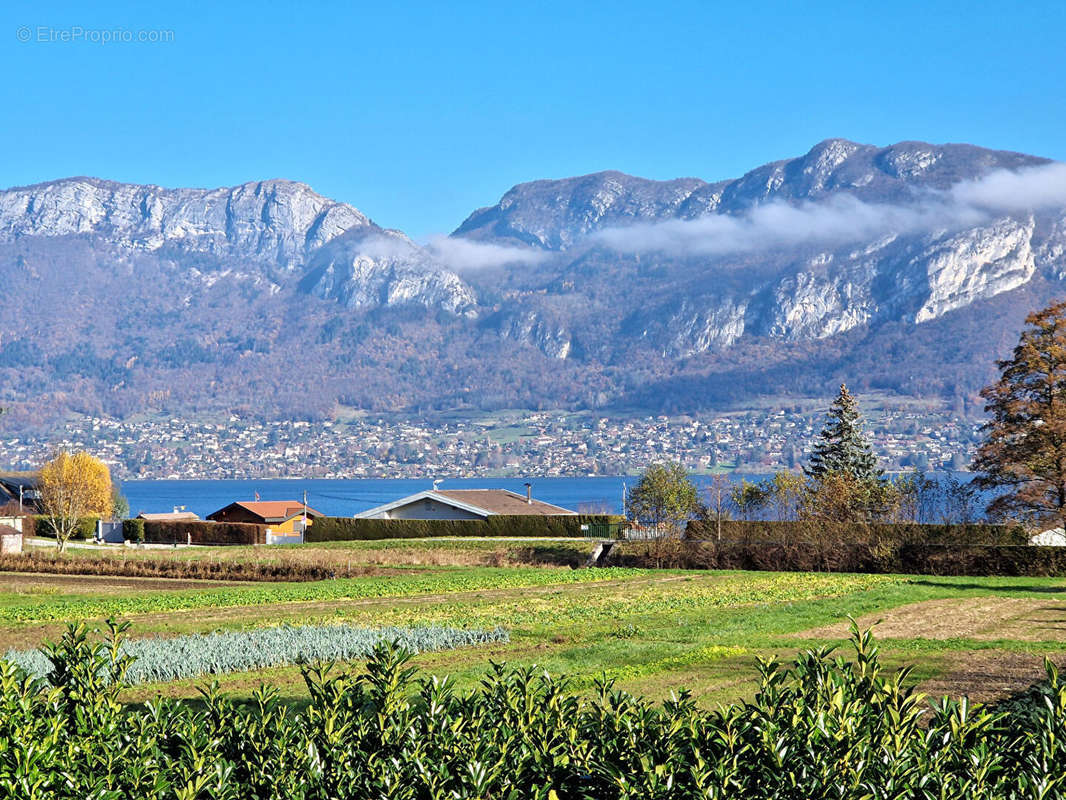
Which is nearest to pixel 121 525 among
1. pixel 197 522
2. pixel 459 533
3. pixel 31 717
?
pixel 197 522

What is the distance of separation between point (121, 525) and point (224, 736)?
90680mm

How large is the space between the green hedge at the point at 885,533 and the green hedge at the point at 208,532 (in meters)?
39.7

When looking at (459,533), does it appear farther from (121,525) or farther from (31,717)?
(31,717)

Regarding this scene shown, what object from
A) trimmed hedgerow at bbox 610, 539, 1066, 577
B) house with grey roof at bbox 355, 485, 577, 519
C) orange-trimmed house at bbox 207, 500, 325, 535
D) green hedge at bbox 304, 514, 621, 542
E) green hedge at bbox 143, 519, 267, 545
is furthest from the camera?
orange-trimmed house at bbox 207, 500, 325, 535

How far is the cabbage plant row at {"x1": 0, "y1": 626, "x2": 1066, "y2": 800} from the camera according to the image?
7.15 meters

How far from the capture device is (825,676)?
7766 mm

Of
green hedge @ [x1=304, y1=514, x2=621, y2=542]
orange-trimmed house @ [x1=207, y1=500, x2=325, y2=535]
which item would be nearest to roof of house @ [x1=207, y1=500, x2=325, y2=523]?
orange-trimmed house @ [x1=207, y1=500, x2=325, y2=535]

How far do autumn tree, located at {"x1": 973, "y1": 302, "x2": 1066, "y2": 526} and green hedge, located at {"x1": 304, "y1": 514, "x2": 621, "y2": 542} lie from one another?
97.9ft

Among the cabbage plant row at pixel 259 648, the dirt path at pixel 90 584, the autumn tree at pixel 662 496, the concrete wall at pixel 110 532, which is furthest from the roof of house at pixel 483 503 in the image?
the cabbage plant row at pixel 259 648

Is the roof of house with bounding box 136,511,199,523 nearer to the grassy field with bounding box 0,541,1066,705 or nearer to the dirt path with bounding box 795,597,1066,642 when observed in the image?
the grassy field with bounding box 0,541,1066,705

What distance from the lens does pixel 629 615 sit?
1255 inches

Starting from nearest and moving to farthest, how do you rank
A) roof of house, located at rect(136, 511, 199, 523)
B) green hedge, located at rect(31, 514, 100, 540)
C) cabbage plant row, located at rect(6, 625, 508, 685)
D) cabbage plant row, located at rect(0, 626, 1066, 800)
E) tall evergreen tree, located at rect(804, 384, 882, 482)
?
cabbage plant row, located at rect(0, 626, 1066, 800), cabbage plant row, located at rect(6, 625, 508, 685), tall evergreen tree, located at rect(804, 384, 882, 482), green hedge, located at rect(31, 514, 100, 540), roof of house, located at rect(136, 511, 199, 523)

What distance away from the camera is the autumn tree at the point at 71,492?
80.8m

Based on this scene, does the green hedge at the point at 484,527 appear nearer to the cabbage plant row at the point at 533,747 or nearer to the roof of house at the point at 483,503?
the roof of house at the point at 483,503
